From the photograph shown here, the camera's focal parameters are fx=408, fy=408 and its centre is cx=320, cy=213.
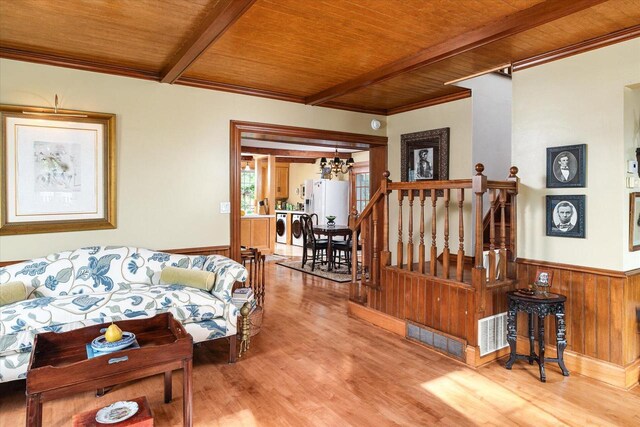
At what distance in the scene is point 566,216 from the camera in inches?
129

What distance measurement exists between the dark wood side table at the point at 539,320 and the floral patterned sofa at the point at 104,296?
87.3 inches

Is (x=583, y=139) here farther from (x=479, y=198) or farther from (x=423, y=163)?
(x=423, y=163)

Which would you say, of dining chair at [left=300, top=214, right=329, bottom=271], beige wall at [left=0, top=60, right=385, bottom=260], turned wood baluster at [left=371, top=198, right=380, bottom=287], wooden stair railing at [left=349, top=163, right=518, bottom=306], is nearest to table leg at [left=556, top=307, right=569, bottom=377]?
wooden stair railing at [left=349, top=163, right=518, bottom=306]

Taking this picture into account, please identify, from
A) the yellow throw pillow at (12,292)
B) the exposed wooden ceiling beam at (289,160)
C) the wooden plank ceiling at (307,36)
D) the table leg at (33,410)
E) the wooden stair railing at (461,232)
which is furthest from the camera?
the exposed wooden ceiling beam at (289,160)

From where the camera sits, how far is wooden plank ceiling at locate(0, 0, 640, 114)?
2643 millimetres

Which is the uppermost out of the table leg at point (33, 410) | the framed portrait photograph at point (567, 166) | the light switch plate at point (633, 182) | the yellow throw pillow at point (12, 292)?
the framed portrait photograph at point (567, 166)

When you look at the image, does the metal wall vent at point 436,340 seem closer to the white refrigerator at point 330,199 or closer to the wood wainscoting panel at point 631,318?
the wood wainscoting panel at point 631,318

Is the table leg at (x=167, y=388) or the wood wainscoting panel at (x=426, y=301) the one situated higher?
the wood wainscoting panel at (x=426, y=301)

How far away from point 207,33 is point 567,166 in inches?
116

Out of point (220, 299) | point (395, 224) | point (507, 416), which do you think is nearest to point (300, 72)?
point (220, 299)

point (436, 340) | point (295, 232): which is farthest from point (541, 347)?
point (295, 232)

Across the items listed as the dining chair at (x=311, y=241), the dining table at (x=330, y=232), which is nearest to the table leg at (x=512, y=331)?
the dining table at (x=330, y=232)

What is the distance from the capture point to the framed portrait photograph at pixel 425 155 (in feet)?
16.6

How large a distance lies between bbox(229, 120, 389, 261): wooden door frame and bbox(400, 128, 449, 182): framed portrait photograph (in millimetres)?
358
